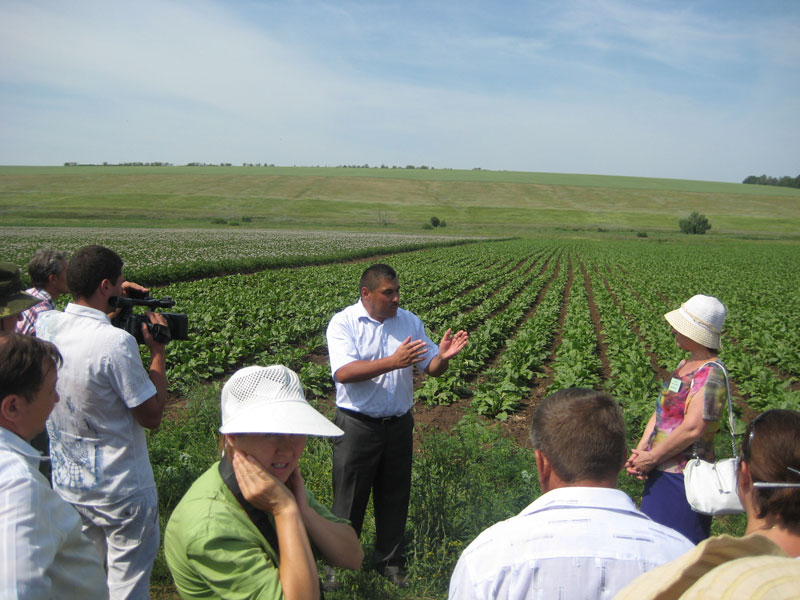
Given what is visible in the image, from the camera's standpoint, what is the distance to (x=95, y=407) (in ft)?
9.29

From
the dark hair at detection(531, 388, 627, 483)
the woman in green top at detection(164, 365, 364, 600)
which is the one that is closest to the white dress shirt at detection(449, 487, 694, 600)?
the dark hair at detection(531, 388, 627, 483)

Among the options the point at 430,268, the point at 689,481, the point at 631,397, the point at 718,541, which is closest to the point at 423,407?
the point at 631,397

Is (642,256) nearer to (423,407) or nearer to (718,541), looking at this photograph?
(423,407)

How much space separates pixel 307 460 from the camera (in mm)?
5332

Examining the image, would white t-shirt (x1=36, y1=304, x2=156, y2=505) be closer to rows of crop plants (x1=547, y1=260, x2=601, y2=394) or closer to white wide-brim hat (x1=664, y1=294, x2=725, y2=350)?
white wide-brim hat (x1=664, y1=294, x2=725, y2=350)

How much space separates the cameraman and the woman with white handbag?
291 cm

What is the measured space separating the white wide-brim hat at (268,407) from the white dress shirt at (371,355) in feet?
5.53

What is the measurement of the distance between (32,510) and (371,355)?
247 centimetres

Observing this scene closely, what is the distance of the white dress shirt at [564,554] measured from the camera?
1.61 m

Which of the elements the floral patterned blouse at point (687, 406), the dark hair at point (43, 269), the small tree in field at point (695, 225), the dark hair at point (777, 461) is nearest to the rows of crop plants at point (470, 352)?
the floral patterned blouse at point (687, 406)

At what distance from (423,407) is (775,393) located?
19.5 ft

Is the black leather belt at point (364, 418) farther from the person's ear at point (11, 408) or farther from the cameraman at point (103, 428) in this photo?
the person's ear at point (11, 408)

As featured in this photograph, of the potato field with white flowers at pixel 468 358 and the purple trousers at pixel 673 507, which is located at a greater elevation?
the purple trousers at pixel 673 507

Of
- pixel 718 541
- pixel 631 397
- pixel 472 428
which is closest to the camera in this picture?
pixel 718 541
